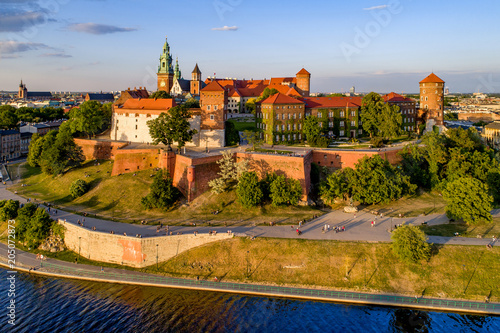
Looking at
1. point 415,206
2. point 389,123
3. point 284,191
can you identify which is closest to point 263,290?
point 284,191

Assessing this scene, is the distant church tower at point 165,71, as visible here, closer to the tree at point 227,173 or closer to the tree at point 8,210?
the tree at point 227,173

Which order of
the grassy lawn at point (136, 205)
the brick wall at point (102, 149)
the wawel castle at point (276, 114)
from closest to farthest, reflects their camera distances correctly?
the grassy lawn at point (136, 205)
the wawel castle at point (276, 114)
the brick wall at point (102, 149)

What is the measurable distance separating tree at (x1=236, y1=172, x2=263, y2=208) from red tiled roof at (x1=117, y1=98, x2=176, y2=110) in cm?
2520

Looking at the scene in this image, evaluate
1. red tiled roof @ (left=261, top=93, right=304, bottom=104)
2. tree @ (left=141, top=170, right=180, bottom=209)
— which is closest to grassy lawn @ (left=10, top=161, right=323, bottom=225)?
tree @ (left=141, top=170, right=180, bottom=209)

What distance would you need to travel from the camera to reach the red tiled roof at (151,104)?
6534cm

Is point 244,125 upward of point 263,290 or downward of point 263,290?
upward

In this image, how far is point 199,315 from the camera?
31.6 meters

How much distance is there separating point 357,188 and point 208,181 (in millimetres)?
19340

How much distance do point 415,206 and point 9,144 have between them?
278ft

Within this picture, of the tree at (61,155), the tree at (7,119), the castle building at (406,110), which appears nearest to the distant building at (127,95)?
the tree at (61,155)

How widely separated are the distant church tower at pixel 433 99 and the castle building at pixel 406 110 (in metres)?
2.64

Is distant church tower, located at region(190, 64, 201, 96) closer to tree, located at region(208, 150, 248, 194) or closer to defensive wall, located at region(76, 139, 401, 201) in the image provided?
defensive wall, located at region(76, 139, 401, 201)

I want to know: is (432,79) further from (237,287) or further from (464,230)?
(237,287)

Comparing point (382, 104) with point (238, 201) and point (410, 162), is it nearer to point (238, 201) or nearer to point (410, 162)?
point (410, 162)
